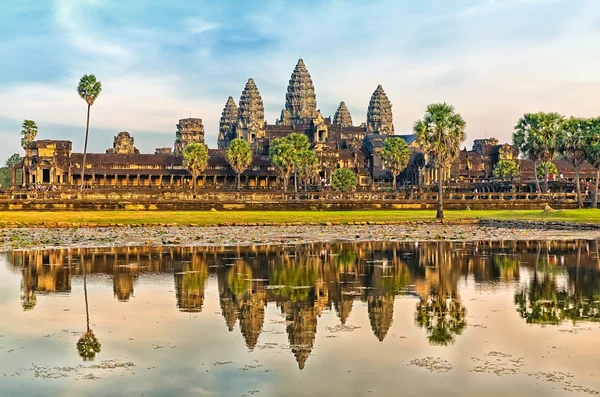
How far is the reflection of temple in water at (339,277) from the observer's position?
667 inches

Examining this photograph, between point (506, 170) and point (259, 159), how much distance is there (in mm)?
45639

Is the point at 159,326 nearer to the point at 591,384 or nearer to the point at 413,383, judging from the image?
the point at 413,383

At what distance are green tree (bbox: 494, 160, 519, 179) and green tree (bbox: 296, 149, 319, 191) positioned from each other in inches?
1382

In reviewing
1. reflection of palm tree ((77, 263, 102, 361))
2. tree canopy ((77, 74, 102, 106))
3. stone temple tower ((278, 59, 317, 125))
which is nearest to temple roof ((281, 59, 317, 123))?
stone temple tower ((278, 59, 317, 125))

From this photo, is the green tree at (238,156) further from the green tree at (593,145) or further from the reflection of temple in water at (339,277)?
the reflection of temple in water at (339,277)

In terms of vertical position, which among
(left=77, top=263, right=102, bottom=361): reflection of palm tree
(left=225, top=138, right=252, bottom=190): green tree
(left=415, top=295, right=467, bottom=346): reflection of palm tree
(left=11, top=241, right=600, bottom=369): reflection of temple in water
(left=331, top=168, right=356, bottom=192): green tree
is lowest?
(left=77, top=263, right=102, bottom=361): reflection of palm tree

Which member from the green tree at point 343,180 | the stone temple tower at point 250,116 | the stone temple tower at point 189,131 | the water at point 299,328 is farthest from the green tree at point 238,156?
the water at point 299,328

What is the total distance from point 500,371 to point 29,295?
12.7 metres

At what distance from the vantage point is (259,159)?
5797 inches

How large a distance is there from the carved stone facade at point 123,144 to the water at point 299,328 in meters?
163

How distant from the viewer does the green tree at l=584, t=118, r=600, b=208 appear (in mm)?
77125

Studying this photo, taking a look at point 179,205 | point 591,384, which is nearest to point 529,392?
point 591,384

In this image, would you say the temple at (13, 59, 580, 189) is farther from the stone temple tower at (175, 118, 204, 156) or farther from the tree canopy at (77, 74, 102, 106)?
the tree canopy at (77, 74, 102, 106)

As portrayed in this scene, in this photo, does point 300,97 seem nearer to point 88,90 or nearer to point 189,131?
point 189,131
